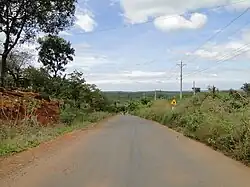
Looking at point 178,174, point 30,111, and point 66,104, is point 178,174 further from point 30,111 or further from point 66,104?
point 66,104

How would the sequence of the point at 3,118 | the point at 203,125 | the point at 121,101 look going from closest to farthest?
the point at 203,125 → the point at 3,118 → the point at 121,101

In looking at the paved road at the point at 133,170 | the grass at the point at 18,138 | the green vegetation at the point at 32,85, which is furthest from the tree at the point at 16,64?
the paved road at the point at 133,170

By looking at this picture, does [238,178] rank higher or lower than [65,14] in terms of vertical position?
lower

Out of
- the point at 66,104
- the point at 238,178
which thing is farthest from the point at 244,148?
the point at 66,104

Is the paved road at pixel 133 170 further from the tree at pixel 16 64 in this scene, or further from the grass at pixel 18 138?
the tree at pixel 16 64

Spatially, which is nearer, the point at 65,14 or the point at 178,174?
the point at 178,174

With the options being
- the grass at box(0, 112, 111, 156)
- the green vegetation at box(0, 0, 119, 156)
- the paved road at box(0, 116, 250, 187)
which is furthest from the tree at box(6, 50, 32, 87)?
the paved road at box(0, 116, 250, 187)

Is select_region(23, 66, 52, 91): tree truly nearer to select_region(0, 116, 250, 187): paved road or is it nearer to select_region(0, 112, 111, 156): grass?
select_region(0, 112, 111, 156): grass

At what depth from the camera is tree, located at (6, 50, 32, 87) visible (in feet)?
137

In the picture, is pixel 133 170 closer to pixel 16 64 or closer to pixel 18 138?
pixel 18 138

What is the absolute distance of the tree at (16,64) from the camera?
41750 mm

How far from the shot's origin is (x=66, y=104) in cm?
4131

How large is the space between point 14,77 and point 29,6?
13645 millimetres

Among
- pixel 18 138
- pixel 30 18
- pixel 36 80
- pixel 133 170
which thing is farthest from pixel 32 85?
pixel 133 170
